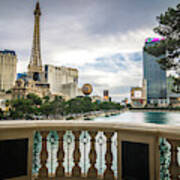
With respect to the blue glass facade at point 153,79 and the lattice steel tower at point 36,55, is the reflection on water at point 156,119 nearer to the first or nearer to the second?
the lattice steel tower at point 36,55

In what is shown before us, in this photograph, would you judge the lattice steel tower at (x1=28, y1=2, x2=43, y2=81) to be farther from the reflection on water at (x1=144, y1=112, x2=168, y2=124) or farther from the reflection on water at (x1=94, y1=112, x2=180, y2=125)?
the reflection on water at (x1=144, y1=112, x2=168, y2=124)

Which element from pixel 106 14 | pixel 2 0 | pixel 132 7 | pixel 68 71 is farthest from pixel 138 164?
pixel 68 71

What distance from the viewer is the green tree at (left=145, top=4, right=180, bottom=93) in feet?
23.6

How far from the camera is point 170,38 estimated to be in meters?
7.73

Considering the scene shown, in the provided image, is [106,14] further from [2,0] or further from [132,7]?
[2,0]

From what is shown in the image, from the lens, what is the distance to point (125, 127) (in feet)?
11.0

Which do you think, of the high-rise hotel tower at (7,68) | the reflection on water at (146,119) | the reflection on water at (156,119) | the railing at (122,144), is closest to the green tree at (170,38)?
the railing at (122,144)

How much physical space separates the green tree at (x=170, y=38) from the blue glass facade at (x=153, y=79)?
161m

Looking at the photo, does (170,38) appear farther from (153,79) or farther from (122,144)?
(153,79)

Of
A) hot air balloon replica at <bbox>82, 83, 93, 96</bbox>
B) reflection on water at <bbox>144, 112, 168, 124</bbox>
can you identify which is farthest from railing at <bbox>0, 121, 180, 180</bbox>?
hot air balloon replica at <bbox>82, 83, 93, 96</bbox>

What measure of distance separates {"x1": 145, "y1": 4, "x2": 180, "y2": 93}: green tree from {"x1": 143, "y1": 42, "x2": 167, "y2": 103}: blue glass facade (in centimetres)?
16052

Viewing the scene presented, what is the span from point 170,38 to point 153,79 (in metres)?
168

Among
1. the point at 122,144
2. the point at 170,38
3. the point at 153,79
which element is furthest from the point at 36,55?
the point at 122,144

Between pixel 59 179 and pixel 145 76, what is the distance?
572ft
